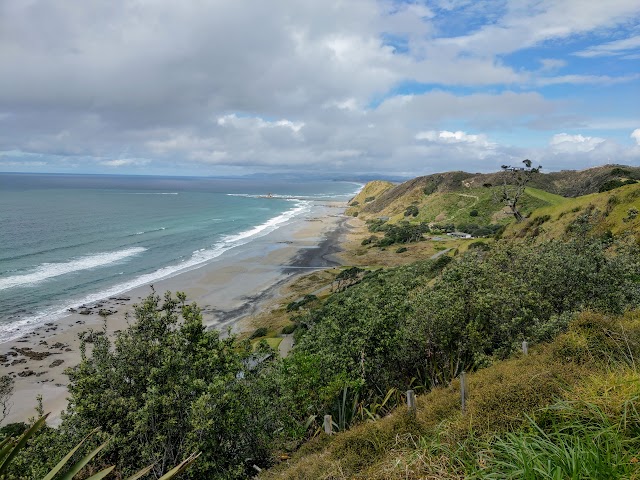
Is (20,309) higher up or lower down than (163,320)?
lower down

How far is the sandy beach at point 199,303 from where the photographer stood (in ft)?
93.3

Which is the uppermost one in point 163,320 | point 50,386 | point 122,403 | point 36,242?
point 163,320

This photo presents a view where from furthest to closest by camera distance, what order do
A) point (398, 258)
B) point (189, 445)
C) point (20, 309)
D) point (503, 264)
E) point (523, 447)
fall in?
point (398, 258) < point (20, 309) < point (503, 264) < point (189, 445) < point (523, 447)

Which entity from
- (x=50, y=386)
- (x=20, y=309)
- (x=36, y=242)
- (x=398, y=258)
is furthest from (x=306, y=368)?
(x=36, y=242)

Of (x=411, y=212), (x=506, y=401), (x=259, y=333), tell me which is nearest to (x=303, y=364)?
(x=506, y=401)

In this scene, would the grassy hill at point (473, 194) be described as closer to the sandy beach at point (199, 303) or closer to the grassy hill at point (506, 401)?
the sandy beach at point (199, 303)

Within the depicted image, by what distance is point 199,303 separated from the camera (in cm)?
4591

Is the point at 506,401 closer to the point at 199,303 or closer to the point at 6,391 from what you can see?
the point at 6,391

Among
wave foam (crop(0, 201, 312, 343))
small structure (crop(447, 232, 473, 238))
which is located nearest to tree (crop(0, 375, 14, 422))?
wave foam (crop(0, 201, 312, 343))

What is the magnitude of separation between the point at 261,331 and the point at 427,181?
118023 millimetres

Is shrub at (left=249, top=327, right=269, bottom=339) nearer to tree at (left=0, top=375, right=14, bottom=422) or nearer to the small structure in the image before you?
tree at (left=0, top=375, right=14, bottom=422)

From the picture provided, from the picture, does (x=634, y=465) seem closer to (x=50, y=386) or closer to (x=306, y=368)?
(x=306, y=368)

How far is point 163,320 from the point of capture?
11.0 meters

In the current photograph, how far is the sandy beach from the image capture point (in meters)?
28.4
